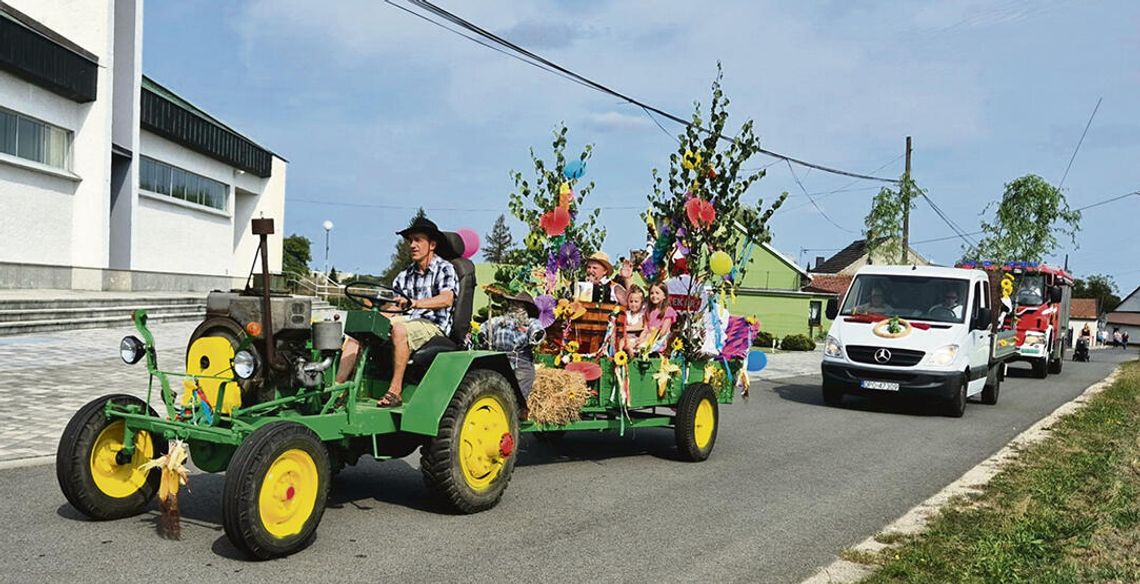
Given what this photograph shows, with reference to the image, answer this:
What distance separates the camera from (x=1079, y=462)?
8.75 m

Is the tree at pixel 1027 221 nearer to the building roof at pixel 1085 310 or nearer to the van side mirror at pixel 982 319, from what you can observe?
the van side mirror at pixel 982 319

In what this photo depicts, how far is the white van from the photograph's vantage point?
1322cm

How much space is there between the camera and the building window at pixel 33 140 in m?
23.5

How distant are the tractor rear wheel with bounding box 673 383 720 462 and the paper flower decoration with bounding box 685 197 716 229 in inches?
59.5

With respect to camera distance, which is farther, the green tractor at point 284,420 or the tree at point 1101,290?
the tree at point 1101,290

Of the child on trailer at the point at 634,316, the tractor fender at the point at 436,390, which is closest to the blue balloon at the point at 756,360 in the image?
the child on trailer at the point at 634,316

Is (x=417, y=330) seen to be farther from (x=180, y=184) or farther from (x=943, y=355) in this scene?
(x=180, y=184)

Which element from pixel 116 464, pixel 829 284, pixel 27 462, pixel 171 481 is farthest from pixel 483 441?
pixel 829 284

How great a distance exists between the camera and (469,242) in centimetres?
745

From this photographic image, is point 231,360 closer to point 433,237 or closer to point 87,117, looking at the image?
point 433,237

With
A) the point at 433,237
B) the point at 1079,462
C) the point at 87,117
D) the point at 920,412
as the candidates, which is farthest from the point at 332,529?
the point at 87,117

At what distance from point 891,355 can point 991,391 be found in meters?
3.31

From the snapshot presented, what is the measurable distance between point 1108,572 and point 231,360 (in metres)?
4.90

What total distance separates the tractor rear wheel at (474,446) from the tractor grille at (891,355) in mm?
8551
